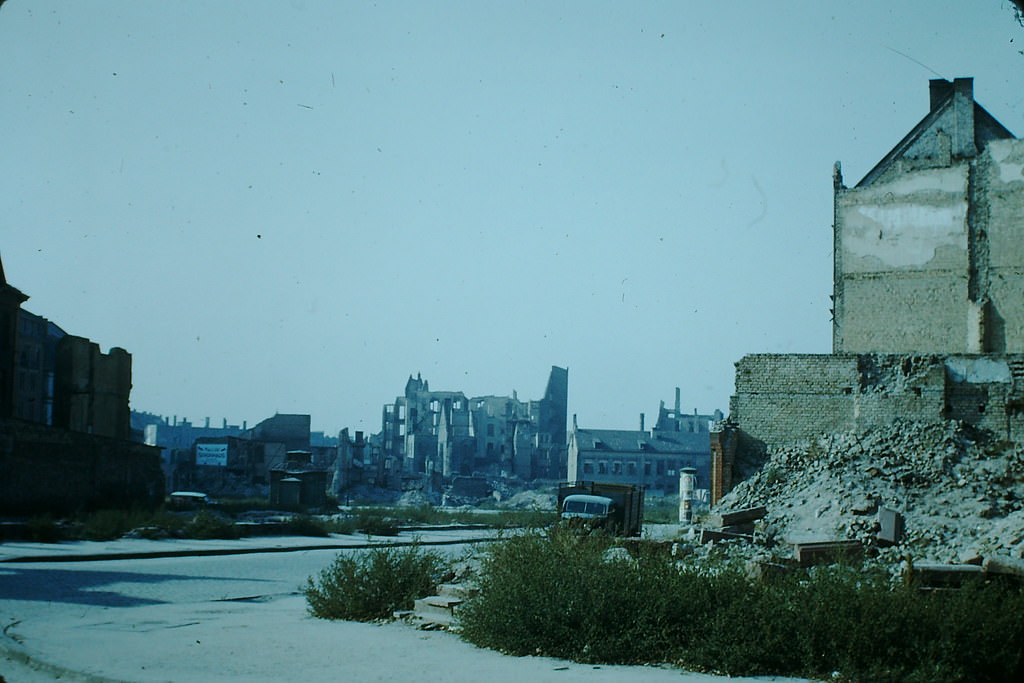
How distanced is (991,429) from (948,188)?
10828 mm

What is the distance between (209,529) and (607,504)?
13687 mm

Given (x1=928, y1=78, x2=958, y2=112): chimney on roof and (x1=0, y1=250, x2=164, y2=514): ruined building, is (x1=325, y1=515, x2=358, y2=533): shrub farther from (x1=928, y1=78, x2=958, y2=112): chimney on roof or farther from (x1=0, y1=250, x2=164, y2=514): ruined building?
(x1=928, y1=78, x2=958, y2=112): chimney on roof

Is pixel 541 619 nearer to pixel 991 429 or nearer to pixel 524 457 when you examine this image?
pixel 991 429

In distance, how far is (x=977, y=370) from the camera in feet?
83.2

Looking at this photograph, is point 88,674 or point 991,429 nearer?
point 88,674

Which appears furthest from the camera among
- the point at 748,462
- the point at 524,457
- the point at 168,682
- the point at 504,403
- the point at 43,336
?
the point at 504,403

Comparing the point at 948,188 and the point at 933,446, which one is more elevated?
the point at 948,188

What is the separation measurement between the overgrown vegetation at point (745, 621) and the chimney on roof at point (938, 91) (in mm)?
27319

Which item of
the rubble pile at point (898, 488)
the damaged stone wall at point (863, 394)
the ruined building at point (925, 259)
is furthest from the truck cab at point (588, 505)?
the rubble pile at point (898, 488)

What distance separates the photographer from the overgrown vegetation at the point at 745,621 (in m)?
9.49

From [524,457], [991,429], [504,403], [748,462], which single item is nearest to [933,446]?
[991,429]

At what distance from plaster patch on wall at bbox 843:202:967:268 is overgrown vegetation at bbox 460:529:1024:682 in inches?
943

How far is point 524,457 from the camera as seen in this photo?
9906 centimetres

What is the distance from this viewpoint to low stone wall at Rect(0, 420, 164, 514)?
112ft
